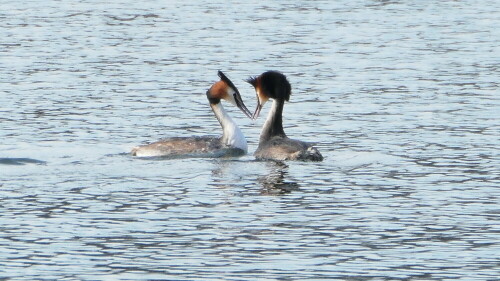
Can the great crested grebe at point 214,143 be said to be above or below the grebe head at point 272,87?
below

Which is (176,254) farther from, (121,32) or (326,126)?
(121,32)

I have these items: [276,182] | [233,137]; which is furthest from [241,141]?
[276,182]

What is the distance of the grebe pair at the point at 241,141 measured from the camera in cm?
1922

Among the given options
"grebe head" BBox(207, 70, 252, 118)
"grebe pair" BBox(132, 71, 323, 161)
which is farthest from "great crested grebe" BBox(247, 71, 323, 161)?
"grebe head" BBox(207, 70, 252, 118)

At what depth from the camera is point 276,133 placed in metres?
20.4

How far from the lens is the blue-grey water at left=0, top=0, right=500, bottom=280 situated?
13258 millimetres

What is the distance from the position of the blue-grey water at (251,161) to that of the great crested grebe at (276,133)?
0.20 m

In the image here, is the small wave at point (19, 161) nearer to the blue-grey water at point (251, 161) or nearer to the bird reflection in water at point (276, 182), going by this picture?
Result: the blue-grey water at point (251, 161)

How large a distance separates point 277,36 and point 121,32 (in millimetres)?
4367

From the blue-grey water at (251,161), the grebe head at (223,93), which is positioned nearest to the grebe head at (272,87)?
the grebe head at (223,93)

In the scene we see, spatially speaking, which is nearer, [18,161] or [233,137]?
[18,161]

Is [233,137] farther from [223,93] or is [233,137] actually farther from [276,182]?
[276,182]

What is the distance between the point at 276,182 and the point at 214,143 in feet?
8.69

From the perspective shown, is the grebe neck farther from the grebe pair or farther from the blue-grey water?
the blue-grey water
